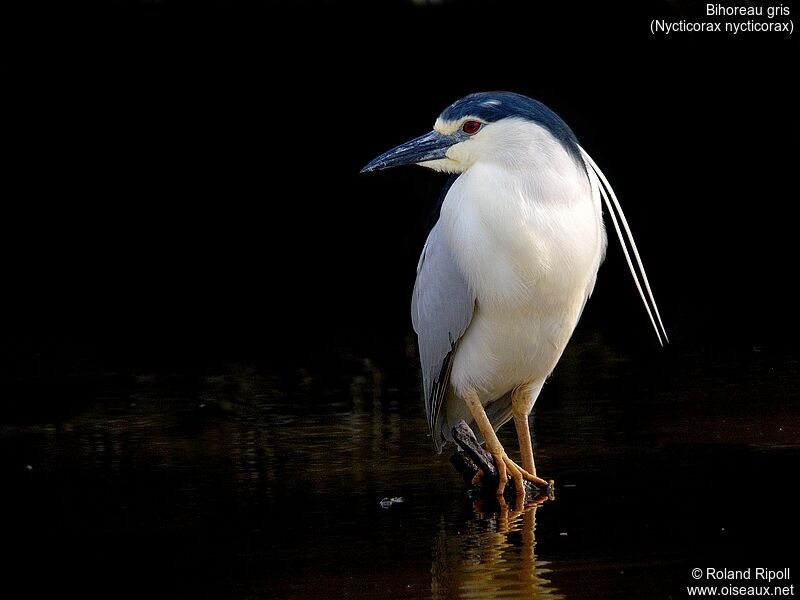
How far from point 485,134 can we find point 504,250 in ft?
1.51

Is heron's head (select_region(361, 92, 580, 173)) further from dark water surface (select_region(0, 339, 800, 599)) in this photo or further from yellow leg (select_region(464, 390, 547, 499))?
dark water surface (select_region(0, 339, 800, 599))

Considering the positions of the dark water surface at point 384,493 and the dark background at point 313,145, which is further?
the dark background at point 313,145

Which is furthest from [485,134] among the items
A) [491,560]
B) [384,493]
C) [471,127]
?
[491,560]

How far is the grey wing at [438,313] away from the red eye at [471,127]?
1.43 ft

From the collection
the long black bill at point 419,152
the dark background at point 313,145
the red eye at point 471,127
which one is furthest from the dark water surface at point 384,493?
the dark background at point 313,145

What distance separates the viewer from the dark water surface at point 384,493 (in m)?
4.17

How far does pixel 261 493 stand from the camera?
5301mm

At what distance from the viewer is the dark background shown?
1192 centimetres

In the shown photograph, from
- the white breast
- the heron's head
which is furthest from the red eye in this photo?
the white breast

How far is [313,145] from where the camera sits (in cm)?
1457

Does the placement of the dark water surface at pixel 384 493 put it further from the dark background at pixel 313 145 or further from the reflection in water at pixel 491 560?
the dark background at pixel 313 145

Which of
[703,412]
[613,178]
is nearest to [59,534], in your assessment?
[703,412]

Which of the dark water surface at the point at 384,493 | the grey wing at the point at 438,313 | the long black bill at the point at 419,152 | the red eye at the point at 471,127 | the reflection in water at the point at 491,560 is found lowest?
the reflection in water at the point at 491,560

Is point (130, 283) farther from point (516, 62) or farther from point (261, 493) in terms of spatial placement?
point (261, 493)
